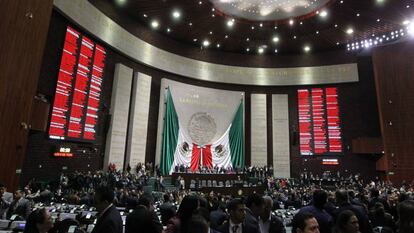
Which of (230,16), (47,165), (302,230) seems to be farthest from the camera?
(230,16)

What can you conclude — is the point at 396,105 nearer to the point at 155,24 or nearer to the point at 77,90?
the point at 155,24

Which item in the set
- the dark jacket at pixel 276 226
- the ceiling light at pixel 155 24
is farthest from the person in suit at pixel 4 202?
the ceiling light at pixel 155 24

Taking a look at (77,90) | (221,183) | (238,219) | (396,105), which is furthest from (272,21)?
(238,219)

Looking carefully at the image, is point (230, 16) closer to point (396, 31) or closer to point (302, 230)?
point (396, 31)

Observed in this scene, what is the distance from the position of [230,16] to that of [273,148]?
11171 mm

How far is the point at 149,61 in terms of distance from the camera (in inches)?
742

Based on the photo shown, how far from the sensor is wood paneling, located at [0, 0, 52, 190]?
323 inches

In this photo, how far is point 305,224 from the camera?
Result: 2.04 meters

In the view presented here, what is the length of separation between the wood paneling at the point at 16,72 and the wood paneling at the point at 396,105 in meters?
21.3

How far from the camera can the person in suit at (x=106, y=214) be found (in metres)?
2.54

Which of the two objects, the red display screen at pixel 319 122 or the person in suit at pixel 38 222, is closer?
the person in suit at pixel 38 222

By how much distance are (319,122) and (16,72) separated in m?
20.0

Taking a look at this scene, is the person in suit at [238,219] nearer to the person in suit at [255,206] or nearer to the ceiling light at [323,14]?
the person in suit at [255,206]

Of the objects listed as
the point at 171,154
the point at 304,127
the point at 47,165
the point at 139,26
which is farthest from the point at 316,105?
the point at 47,165
